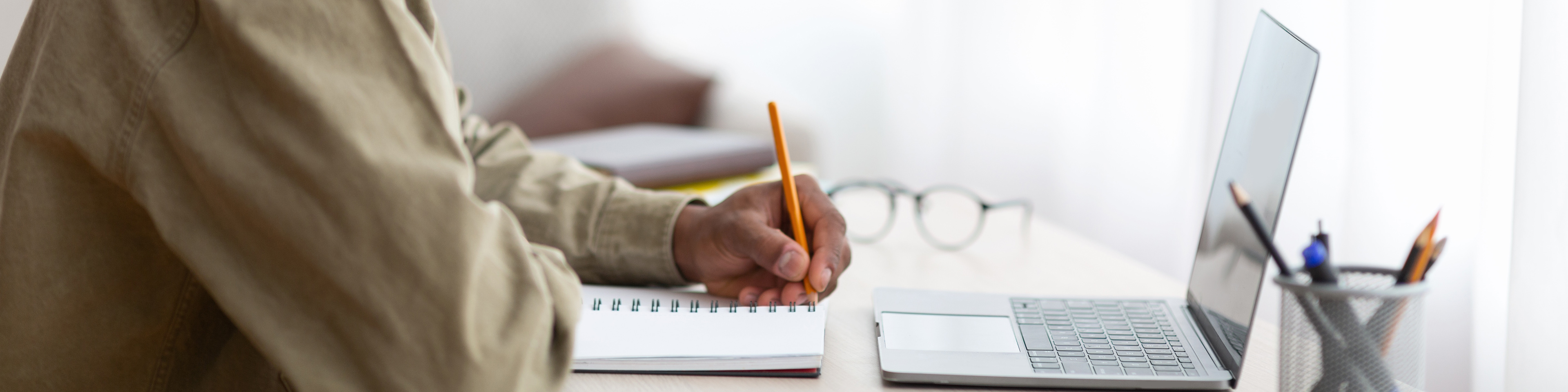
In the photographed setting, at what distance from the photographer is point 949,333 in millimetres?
627

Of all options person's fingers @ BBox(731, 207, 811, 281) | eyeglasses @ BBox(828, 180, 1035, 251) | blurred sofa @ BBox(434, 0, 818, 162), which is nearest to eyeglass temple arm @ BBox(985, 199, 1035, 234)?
eyeglasses @ BBox(828, 180, 1035, 251)

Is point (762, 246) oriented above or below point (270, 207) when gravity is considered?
below

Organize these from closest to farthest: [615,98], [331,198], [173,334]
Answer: [331,198], [173,334], [615,98]

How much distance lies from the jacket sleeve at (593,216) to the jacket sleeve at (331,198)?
1.00 ft

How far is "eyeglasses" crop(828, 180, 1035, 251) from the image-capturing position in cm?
101

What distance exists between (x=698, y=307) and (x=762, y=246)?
0.06 metres

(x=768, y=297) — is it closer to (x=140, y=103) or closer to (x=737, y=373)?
(x=737, y=373)

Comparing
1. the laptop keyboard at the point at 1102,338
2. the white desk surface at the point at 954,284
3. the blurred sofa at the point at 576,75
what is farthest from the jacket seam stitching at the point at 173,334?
the blurred sofa at the point at 576,75

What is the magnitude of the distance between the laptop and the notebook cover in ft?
0.14

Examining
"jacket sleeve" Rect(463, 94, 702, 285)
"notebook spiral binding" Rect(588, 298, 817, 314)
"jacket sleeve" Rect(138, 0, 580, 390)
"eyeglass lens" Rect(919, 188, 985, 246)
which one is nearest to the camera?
"jacket sleeve" Rect(138, 0, 580, 390)

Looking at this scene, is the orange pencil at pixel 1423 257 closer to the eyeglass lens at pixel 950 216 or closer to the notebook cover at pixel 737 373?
the notebook cover at pixel 737 373

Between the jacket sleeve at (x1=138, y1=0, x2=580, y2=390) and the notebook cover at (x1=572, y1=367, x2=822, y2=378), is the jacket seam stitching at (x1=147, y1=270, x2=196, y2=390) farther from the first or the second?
the notebook cover at (x1=572, y1=367, x2=822, y2=378)

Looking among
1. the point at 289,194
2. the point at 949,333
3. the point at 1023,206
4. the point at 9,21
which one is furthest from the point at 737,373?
the point at 9,21

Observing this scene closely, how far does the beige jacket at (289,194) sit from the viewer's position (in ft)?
1.32
